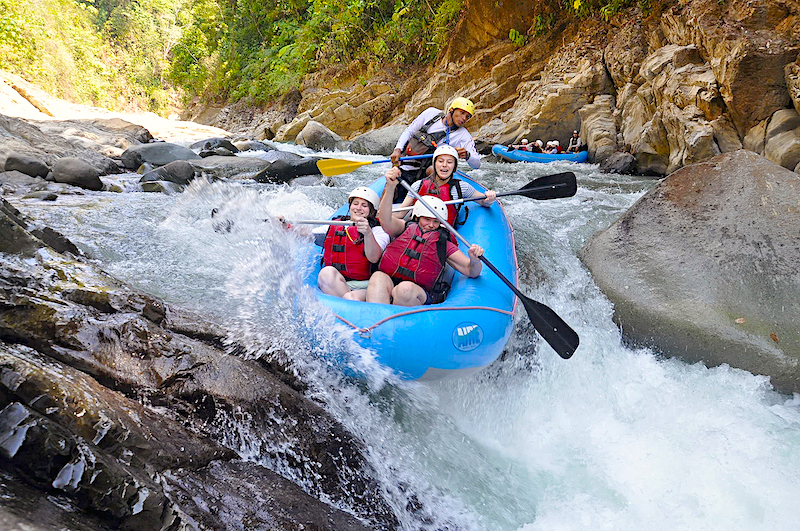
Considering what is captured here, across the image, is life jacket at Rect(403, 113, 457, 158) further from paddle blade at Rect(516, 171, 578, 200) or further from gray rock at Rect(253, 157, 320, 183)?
gray rock at Rect(253, 157, 320, 183)

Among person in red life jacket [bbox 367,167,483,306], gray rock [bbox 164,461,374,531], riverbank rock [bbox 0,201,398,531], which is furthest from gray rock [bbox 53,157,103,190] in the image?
gray rock [bbox 164,461,374,531]

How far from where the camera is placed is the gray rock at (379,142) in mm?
10469

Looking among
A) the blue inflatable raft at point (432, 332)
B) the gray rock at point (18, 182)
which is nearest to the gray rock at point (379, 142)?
the gray rock at point (18, 182)

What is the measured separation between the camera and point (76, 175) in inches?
219

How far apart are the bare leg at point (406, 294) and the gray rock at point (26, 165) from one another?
518cm

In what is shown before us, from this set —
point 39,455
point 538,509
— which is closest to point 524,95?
point 538,509

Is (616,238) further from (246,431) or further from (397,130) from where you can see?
(397,130)

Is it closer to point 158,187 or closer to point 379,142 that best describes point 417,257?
Answer: point 158,187

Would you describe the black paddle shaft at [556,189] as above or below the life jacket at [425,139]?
below

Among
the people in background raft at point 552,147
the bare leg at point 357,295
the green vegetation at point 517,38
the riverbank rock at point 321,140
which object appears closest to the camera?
the bare leg at point 357,295

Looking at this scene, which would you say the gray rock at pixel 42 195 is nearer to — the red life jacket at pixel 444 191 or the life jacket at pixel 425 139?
the life jacket at pixel 425 139

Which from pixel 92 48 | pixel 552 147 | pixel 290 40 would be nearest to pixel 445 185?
pixel 552 147

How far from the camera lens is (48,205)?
450 centimetres

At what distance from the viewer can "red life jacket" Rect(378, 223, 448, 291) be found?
9.29ft
